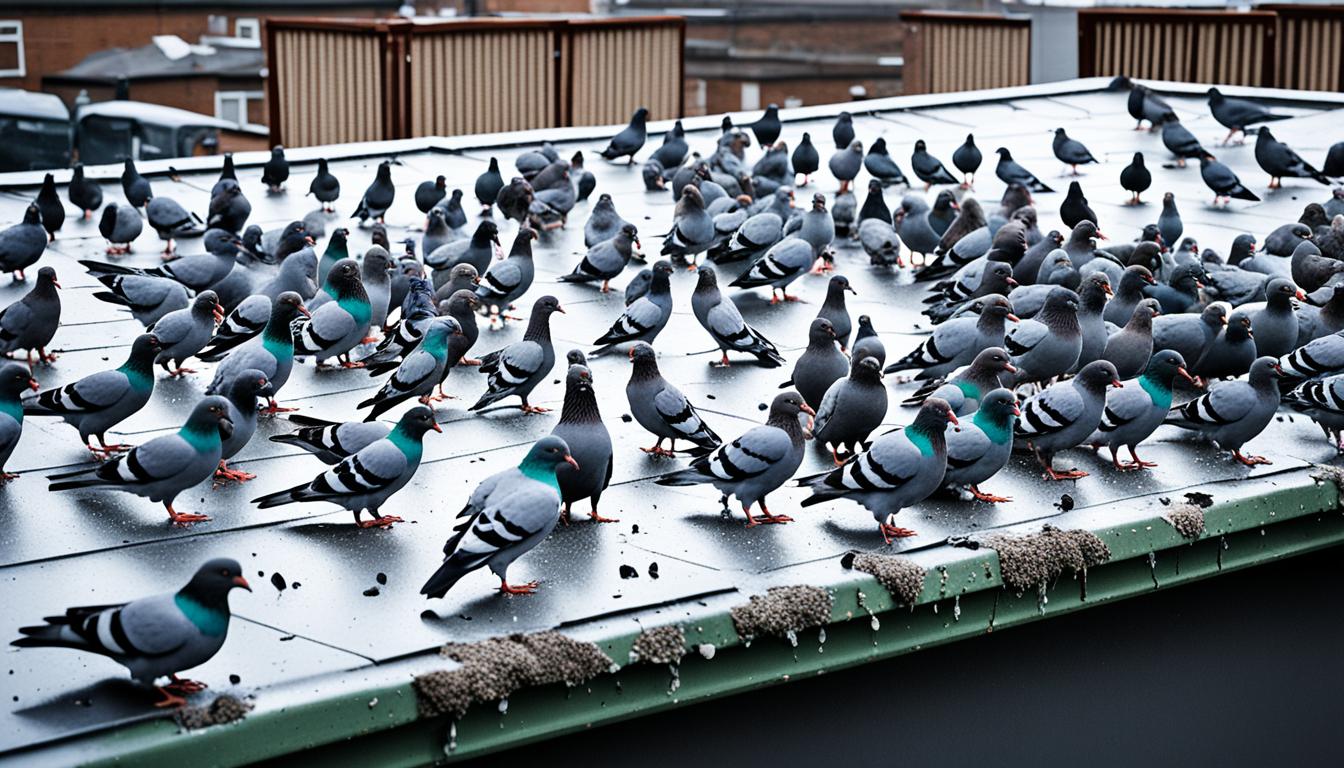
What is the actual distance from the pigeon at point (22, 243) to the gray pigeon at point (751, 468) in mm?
6492

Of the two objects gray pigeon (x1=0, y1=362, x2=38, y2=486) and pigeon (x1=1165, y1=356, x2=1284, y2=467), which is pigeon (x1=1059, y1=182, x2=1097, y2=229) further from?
gray pigeon (x1=0, y1=362, x2=38, y2=486)

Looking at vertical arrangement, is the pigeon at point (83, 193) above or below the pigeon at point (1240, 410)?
above

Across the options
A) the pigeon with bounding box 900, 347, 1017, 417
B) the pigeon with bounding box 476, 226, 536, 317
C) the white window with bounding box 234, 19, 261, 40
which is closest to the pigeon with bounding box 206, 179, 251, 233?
the pigeon with bounding box 476, 226, 536, 317

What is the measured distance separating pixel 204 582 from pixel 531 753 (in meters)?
1.34

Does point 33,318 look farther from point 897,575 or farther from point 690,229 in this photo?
point 897,575

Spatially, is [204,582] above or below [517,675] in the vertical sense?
above

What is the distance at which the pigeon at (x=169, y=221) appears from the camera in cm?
1342

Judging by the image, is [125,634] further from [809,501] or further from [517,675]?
[809,501]

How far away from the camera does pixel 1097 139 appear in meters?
19.0

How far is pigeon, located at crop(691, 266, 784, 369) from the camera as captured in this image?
33.6ft

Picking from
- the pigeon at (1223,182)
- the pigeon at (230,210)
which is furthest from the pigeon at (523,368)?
the pigeon at (1223,182)

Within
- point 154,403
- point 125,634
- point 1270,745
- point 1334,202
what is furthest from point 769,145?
point 125,634

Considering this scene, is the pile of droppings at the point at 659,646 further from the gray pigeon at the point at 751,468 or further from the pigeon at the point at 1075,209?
the pigeon at the point at 1075,209

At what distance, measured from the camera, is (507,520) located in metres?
6.46
